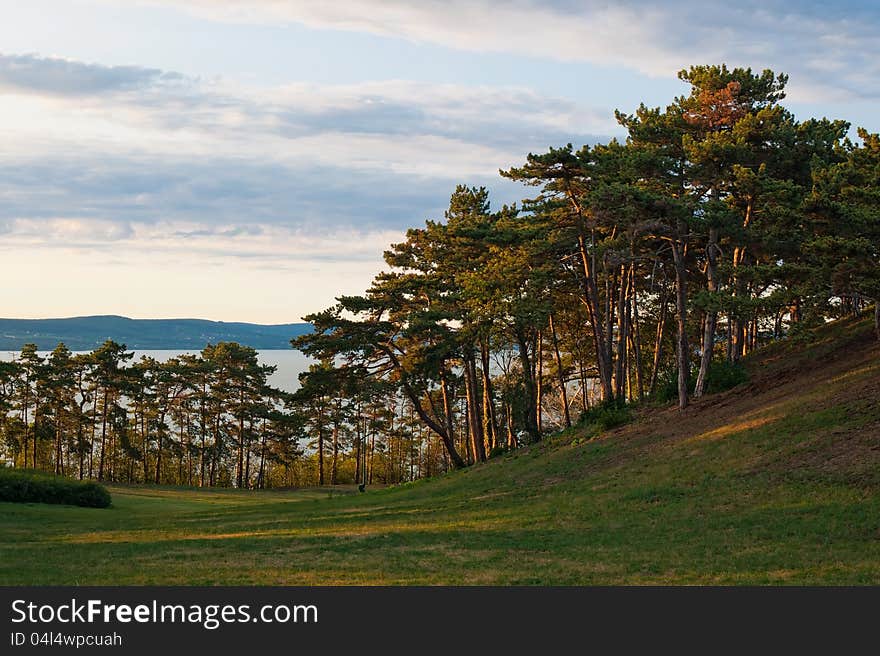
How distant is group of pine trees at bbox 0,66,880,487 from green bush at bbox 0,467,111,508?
10.7 meters

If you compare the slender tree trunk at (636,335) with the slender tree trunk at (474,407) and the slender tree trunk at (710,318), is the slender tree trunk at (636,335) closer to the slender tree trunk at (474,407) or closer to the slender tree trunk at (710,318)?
the slender tree trunk at (710,318)

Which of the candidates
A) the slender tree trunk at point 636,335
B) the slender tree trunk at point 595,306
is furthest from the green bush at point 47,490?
the slender tree trunk at point 636,335

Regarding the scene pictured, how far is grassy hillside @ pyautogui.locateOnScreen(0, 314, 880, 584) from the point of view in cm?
1409

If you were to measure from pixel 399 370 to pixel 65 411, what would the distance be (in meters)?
39.2

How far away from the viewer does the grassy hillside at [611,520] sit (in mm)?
14092

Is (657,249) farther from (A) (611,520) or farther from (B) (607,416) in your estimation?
(A) (611,520)

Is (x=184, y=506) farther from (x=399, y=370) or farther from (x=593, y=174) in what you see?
(x=593, y=174)

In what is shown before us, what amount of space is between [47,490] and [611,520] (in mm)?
24113

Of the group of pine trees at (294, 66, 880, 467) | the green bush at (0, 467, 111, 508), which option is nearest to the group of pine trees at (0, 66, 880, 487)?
the group of pine trees at (294, 66, 880, 467)

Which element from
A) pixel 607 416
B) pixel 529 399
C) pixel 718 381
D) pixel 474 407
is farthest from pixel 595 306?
pixel 529 399

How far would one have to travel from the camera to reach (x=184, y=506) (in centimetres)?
3922

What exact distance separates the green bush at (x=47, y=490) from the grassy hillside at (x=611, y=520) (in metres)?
1.48

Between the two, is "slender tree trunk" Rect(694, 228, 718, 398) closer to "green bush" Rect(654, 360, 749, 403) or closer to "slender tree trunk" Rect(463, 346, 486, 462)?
"green bush" Rect(654, 360, 749, 403)
